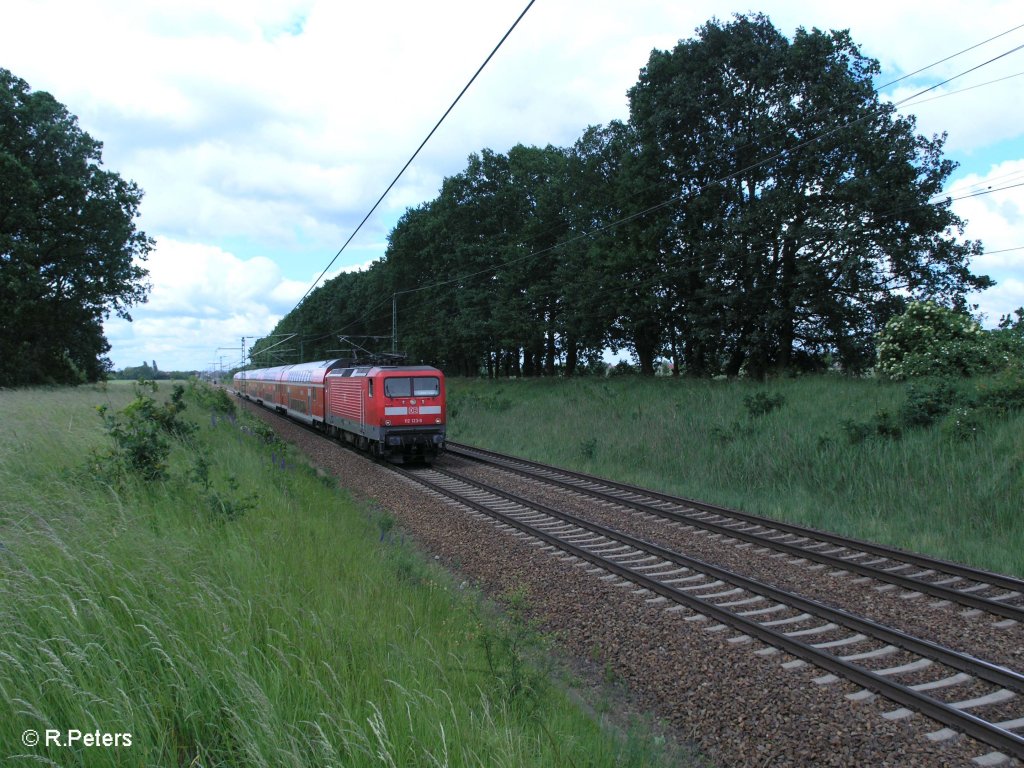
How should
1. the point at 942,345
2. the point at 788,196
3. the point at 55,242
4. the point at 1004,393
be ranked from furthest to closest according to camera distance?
the point at 55,242, the point at 788,196, the point at 942,345, the point at 1004,393

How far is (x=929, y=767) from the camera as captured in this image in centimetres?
388

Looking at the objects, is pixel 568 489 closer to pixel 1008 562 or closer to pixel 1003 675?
pixel 1008 562

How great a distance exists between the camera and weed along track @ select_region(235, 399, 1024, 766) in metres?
4.25

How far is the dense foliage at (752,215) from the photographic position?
845 inches

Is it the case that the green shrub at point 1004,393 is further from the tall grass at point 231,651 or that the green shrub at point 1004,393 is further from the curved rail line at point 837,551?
the tall grass at point 231,651

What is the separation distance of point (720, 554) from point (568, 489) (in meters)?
5.40

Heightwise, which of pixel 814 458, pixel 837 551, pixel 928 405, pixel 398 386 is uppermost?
pixel 398 386

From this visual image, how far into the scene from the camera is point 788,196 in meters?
22.3

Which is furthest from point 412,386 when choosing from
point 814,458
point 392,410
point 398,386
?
point 814,458

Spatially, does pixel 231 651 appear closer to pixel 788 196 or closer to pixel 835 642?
pixel 835 642

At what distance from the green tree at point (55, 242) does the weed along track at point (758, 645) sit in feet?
92.5

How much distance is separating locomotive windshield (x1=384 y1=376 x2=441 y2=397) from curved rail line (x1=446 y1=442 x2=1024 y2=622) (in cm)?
582

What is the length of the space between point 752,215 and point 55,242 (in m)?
30.4

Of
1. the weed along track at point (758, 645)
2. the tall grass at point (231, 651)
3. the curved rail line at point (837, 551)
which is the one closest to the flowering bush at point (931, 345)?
the curved rail line at point (837, 551)
